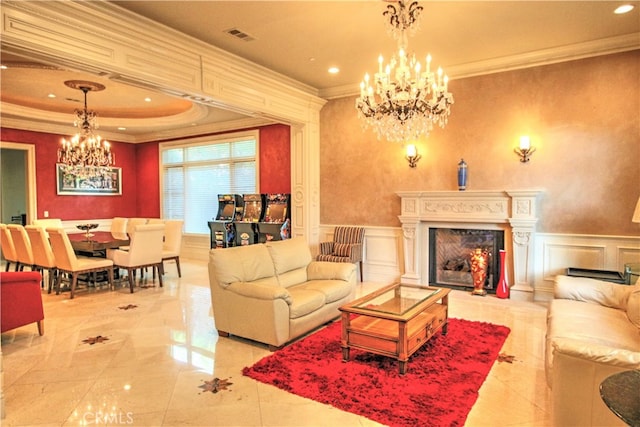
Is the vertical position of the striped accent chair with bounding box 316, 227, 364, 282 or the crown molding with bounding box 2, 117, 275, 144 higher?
the crown molding with bounding box 2, 117, 275, 144

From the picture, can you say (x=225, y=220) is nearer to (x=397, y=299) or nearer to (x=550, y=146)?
(x=397, y=299)

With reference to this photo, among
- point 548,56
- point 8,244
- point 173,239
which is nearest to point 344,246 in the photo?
point 173,239

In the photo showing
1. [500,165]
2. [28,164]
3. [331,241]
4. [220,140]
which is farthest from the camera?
[220,140]

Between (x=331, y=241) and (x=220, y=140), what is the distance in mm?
3742

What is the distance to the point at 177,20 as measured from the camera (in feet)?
13.6

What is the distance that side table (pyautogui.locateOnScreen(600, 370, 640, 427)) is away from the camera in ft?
4.37

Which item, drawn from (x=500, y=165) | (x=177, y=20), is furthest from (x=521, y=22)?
(x=177, y=20)

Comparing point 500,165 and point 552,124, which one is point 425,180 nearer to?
point 500,165

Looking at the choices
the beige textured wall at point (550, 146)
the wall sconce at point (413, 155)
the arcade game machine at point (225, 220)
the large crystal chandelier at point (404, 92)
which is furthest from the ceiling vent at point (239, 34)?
the arcade game machine at point (225, 220)

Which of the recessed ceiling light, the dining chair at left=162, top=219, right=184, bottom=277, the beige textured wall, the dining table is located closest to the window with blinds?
the dining chair at left=162, top=219, right=184, bottom=277

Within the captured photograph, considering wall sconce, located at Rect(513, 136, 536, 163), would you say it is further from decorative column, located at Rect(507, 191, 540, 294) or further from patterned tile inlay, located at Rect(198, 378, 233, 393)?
patterned tile inlay, located at Rect(198, 378, 233, 393)

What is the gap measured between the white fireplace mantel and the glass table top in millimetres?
2087

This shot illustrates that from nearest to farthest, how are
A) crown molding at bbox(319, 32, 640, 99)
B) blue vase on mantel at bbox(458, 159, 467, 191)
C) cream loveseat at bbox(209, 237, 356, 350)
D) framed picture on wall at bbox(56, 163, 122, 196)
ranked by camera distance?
cream loveseat at bbox(209, 237, 356, 350)
crown molding at bbox(319, 32, 640, 99)
blue vase on mantel at bbox(458, 159, 467, 191)
framed picture on wall at bbox(56, 163, 122, 196)

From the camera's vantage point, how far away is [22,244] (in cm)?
613
